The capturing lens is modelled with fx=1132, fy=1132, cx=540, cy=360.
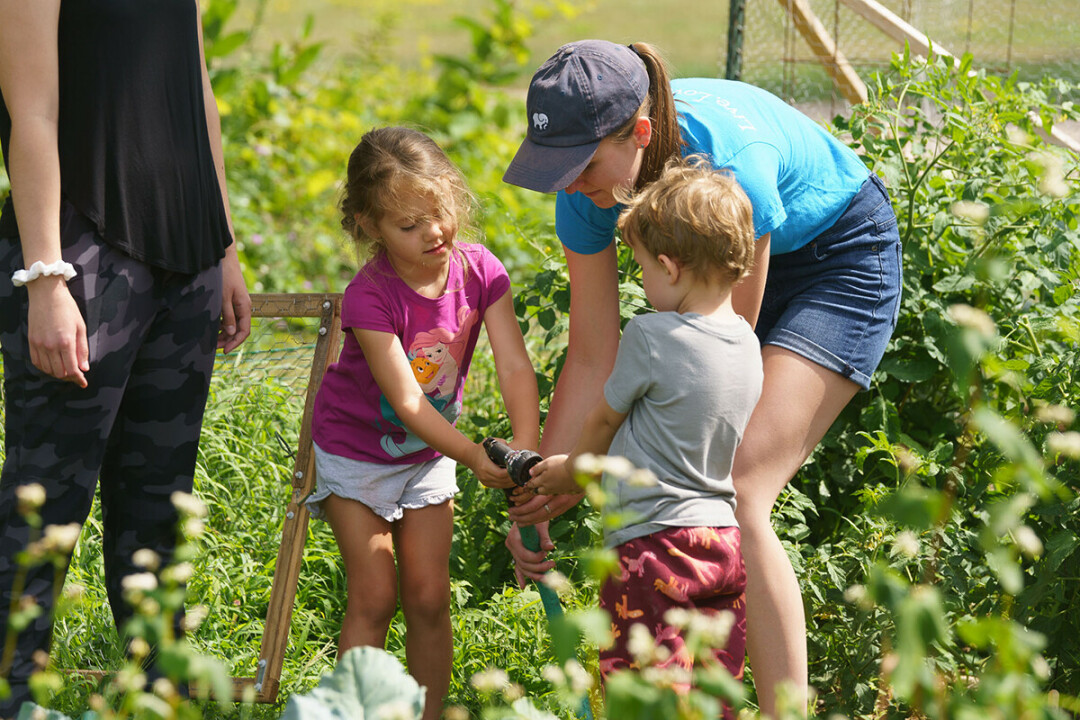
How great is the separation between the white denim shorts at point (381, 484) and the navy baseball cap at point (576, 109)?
679mm

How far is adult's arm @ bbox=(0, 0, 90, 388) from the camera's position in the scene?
1.76 m

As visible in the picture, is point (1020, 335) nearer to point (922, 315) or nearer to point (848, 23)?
point (922, 315)

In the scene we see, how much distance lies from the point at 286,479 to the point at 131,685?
6.76 feet

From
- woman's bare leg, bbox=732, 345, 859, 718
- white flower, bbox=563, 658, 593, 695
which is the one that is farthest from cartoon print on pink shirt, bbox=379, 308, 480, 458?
white flower, bbox=563, 658, 593, 695

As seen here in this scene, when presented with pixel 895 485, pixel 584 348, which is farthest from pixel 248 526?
pixel 895 485

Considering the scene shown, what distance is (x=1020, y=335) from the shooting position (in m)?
2.67

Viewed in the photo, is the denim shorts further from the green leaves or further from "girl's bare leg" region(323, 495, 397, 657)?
the green leaves

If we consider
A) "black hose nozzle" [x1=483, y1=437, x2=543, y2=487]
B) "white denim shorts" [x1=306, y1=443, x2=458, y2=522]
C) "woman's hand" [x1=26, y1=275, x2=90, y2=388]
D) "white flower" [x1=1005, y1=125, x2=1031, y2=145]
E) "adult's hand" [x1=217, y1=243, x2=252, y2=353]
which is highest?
"woman's hand" [x1=26, y1=275, x2=90, y2=388]

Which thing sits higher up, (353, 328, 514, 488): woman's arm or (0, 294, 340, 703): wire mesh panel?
(353, 328, 514, 488): woman's arm

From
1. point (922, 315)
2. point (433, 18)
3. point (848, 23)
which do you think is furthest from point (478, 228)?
point (433, 18)

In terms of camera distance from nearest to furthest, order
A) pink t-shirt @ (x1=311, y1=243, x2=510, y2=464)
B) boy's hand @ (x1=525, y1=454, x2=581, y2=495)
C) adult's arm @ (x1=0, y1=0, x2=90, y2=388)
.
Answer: adult's arm @ (x1=0, y1=0, x2=90, y2=388) → boy's hand @ (x1=525, y1=454, x2=581, y2=495) → pink t-shirt @ (x1=311, y1=243, x2=510, y2=464)

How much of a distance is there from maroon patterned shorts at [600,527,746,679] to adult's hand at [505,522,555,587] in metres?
0.36

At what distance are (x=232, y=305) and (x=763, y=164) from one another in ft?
3.59

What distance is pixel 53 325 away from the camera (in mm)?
1829
